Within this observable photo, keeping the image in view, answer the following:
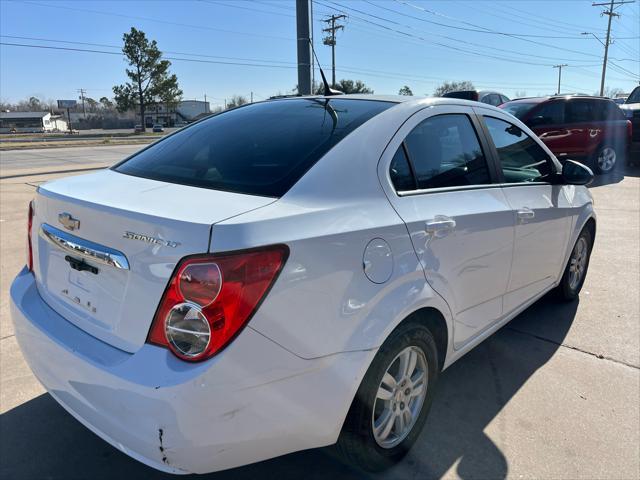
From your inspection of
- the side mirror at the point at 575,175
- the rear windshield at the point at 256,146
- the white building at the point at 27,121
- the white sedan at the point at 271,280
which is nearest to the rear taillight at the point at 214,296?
the white sedan at the point at 271,280

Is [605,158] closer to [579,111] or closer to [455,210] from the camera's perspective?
[579,111]

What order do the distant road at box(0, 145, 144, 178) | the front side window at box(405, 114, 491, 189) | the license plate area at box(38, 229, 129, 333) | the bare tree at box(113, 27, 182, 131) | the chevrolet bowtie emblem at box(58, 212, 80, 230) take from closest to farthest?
the license plate area at box(38, 229, 129, 333) → the chevrolet bowtie emblem at box(58, 212, 80, 230) → the front side window at box(405, 114, 491, 189) → the distant road at box(0, 145, 144, 178) → the bare tree at box(113, 27, 182, 131)

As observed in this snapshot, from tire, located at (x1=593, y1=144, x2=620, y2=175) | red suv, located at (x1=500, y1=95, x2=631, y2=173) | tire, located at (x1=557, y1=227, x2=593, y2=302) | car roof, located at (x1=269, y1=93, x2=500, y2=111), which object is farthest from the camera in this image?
tire, located at (x1=593, y1=144, x2=620, y2=175)

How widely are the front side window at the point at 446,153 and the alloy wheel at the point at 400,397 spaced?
84cm

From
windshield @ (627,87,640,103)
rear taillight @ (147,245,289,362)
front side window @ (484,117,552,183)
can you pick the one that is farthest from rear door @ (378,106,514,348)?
windshield @ (627,87,640,103)

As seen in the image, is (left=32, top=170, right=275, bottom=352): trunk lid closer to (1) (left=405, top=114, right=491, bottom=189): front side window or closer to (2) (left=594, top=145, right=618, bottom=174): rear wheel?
(1) (left=405, top=114, right=491, bottom=189): front side window

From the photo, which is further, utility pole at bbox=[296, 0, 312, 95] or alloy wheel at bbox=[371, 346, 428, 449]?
utility pole at bbox=[296, 0, 312, 95]

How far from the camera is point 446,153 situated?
2.69 meters

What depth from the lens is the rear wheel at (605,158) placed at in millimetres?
11852

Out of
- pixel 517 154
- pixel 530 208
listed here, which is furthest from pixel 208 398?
pixel 517 154

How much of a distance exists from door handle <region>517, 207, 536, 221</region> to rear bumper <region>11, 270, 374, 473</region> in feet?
5.15

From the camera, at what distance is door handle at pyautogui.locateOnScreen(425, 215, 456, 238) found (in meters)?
2.26

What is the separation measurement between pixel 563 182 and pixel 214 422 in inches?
118

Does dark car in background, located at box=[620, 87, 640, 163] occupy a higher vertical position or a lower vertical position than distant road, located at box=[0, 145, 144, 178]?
higher
